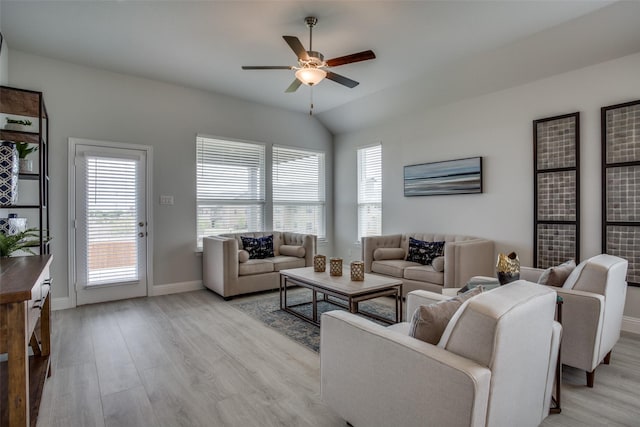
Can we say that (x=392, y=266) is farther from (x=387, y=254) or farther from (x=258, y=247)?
(x=258, y=247)

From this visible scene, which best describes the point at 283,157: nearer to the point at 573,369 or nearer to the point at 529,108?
the point at 529,108

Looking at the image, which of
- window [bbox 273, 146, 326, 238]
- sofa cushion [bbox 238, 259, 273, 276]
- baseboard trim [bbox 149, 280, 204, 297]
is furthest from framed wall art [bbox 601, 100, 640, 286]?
baseboard trim [bbox 149, 280, 204, 297]

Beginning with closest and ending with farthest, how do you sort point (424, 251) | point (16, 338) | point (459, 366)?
point (459, 366), point (16, 338), point (424, 251)

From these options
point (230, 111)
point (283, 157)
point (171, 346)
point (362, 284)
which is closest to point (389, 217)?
point (283, 157)

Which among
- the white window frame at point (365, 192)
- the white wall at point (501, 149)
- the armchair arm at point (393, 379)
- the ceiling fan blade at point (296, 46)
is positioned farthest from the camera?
the white window frame at point (365, 192)

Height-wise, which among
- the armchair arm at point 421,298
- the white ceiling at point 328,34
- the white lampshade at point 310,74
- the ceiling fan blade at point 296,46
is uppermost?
Result: the white ceiling at point 328,34

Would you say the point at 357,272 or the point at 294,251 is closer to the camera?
the point at 357,272

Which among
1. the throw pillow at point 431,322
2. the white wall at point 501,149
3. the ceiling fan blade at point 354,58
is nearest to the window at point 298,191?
the white wall at point 501,149

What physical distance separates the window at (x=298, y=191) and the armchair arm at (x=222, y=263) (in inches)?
58.9

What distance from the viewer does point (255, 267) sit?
15.1ft

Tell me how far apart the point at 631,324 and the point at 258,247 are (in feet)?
14.2

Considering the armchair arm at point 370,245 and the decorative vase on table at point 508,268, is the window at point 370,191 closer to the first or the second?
the armchair arm at point 370,245

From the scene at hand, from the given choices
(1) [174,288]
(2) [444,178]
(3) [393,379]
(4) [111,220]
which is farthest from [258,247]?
(3) [393,379]

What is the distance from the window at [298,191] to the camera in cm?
597
